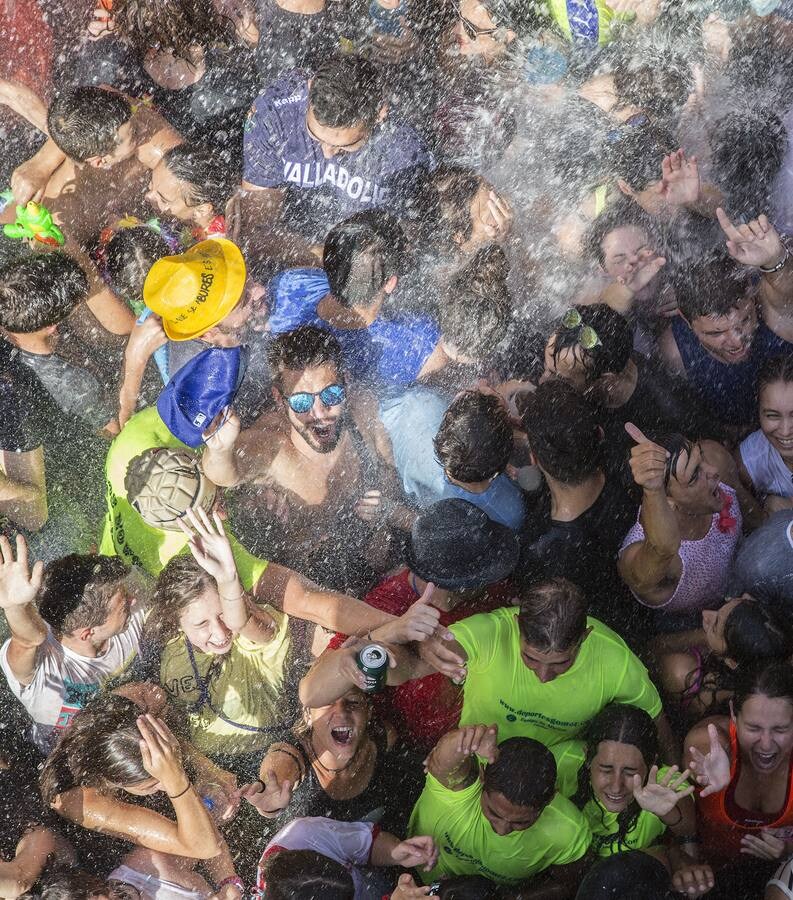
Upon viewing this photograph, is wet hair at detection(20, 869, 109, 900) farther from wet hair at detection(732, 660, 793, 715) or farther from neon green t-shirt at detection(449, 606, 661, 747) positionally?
wet hair at detection(732, 660, 793, 715)

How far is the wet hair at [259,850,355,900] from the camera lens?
365 centimetres

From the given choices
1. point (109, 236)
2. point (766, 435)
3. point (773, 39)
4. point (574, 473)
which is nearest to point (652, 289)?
point (766, 435)

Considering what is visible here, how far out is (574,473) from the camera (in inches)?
157

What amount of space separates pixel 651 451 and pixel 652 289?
1.03 metres

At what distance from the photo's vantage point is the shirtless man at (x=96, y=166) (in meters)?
4.81

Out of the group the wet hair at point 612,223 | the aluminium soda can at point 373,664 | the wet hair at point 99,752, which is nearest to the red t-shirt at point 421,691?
the aluminium soda can at point 373,664

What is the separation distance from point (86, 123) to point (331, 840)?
3.31 meters

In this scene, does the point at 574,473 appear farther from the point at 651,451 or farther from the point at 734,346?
the point at 734,346

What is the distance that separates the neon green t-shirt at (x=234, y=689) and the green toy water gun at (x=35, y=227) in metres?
2.05

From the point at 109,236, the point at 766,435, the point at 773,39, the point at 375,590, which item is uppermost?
the point at 773,39

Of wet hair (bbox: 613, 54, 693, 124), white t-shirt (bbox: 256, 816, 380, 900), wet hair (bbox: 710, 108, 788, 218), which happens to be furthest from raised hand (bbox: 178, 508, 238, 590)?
wet hair (bbox: 613, 54, 693, 124)

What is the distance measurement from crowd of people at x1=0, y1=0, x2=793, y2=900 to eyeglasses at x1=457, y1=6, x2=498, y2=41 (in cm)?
3

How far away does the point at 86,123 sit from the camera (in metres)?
4.79

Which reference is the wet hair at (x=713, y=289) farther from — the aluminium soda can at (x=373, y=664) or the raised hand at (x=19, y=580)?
the raised hand at (x=19, y=580)
